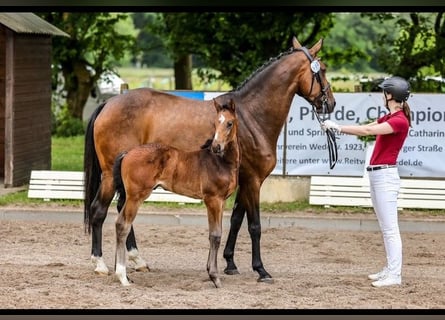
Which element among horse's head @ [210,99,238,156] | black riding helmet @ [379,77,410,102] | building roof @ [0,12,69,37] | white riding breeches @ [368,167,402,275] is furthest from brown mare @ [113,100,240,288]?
building roof @ [0,12,69,37]

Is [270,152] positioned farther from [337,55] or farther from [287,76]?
[337,55]

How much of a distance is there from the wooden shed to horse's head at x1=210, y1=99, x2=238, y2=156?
7.13 metres

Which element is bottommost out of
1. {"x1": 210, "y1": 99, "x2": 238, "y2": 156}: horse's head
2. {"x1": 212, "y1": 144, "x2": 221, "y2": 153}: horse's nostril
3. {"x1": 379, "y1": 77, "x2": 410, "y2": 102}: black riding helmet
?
{"x1": 212, "y1": 144, "x2": 221, "y2": 153}: horse's nostril

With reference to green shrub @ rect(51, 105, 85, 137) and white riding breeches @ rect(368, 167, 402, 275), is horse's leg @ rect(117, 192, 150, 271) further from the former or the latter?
green shrub @ rect(51, 105, 85, 137)

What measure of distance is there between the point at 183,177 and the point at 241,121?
0.99 metres

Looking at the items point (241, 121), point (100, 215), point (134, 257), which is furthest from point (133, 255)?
point (241, 121)

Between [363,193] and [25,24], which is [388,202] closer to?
[363,193]

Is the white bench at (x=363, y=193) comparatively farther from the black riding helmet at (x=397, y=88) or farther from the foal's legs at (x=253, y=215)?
the black riding helmet at (x=397, y=88)

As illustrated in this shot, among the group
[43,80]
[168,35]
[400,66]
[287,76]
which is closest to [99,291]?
[287,76]

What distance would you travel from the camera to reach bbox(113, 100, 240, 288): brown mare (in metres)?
9.20

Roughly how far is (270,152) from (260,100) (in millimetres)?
525

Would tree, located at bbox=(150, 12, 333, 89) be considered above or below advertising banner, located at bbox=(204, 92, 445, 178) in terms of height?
above

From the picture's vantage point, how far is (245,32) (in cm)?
2116

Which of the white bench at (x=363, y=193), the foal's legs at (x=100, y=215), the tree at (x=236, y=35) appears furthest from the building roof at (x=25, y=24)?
the foal's legs at (x=100, y=215)
